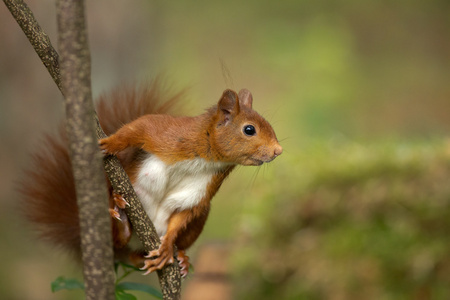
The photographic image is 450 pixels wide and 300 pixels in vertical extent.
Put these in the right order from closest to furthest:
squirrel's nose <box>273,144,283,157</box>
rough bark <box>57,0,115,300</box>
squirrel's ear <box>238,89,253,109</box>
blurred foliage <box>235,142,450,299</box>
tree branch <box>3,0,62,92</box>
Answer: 1. rough bark <box>57,0,115,300</box>
2. tree branch <box>3,0,62,92</box>
3. squirrel's nose <box>273,144,283,157</box>
4. squirrel's ear <box>238,89,253,109</box>
5. blurred foliage <box>235,142,450,299</box>

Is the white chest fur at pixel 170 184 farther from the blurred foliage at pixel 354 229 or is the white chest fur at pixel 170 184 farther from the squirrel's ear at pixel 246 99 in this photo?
the blurred foliage at pixel 354 229

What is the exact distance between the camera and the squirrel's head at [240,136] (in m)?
1.18

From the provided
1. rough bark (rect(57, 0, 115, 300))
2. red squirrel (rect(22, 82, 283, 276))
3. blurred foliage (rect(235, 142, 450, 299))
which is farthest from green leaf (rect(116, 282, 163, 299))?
blurred foliage (rect(235, 142, 450, 299))

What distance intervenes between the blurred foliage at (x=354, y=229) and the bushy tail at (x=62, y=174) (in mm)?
616

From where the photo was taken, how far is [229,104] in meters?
1.20

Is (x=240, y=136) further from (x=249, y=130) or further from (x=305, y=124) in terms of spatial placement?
(x=305, y=124)

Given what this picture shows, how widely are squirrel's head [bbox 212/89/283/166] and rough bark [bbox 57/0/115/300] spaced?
50 cm

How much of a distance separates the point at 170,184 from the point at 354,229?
0.67m

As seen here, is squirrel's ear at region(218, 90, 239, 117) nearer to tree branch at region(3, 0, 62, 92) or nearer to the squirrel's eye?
the squirrel's eye

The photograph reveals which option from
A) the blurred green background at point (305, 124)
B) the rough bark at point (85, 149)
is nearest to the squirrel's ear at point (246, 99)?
the blurred green background at point (305, 124)

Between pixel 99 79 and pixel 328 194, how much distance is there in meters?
1.33

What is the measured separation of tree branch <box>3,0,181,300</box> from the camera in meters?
0.85

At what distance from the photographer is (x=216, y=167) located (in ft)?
4.04

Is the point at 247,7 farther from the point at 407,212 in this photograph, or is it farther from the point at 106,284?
the point at 106,284
